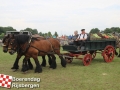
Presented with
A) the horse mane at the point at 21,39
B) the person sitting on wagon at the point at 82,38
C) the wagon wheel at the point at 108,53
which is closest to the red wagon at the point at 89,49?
the wagon wheel at the point at 108,53

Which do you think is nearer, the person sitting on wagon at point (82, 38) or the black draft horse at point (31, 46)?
the black draft horse at point (31, 46)

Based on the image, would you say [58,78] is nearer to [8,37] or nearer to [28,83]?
[28,83]

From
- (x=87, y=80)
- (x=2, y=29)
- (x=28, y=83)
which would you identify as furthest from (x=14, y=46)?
(x=2, y=29)

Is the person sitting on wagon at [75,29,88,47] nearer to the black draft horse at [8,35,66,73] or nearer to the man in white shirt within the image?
the man in white shirt

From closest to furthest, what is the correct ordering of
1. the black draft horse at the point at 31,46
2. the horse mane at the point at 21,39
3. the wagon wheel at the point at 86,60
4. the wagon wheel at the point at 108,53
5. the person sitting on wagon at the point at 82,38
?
the black draft horse at the point at 31,46
the horse mane at the point at 21,39
the wagon wheel at the point at 86,60
the person sitting on wagon at the point at 82,38
the wagon wheel at the point at 108,53

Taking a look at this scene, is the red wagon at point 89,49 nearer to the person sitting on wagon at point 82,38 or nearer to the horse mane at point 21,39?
the person sitting on wagon at point 82,38

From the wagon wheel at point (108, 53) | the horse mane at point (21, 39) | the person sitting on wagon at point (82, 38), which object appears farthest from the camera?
the wagon wheel at point (108, 53)

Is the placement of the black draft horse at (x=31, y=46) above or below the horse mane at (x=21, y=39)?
below

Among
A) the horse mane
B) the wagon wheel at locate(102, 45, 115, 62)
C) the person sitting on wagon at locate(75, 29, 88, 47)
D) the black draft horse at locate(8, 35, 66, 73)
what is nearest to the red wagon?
the wagon wheel at locate(102, 45, 115, 62)

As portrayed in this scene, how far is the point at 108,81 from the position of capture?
629cm

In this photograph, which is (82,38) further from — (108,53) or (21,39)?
(21,39)

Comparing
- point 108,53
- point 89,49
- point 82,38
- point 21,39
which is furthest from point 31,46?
point 108,53

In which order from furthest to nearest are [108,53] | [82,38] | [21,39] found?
[108,53]
[82,38]
[21,39]

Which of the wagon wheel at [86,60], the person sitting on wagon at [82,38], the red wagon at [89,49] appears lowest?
the wagon wheel at [86,60]
